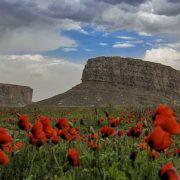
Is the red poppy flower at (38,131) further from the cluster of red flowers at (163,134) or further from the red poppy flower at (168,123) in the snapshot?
the cluster of red flowers at (163,134)

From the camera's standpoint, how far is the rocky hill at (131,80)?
11088 cm

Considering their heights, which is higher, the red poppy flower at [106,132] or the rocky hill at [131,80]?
the rocky hill at [131,80]

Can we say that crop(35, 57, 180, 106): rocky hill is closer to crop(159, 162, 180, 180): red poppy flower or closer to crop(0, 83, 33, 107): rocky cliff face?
crop(0, 83, 33, 107): rocky cliff face

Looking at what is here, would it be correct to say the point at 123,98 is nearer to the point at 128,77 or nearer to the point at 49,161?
the point at 128,77

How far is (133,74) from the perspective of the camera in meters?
126

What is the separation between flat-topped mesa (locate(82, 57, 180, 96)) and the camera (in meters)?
124

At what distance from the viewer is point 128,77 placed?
12488 centimetres

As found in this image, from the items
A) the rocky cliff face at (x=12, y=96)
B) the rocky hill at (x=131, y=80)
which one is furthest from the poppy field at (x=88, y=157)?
the rocky cliff face at (x=12, y=96)

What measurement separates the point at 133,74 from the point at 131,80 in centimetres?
192

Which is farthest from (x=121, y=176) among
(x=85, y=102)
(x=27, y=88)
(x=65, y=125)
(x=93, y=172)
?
(x=27, y=88)

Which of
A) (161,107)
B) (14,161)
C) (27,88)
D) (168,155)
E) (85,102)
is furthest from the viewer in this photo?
(27,88)

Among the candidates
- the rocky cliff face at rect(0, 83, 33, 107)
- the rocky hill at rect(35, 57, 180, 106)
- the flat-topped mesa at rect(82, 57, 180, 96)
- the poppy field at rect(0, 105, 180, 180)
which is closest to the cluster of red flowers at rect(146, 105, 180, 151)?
the poppy field at rect(0, 105, 180, 180)

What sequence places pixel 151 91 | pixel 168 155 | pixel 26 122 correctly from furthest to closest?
pixel 151 91 → pixel 168 155 → pixel 26 122

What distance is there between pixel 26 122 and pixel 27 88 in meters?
178
